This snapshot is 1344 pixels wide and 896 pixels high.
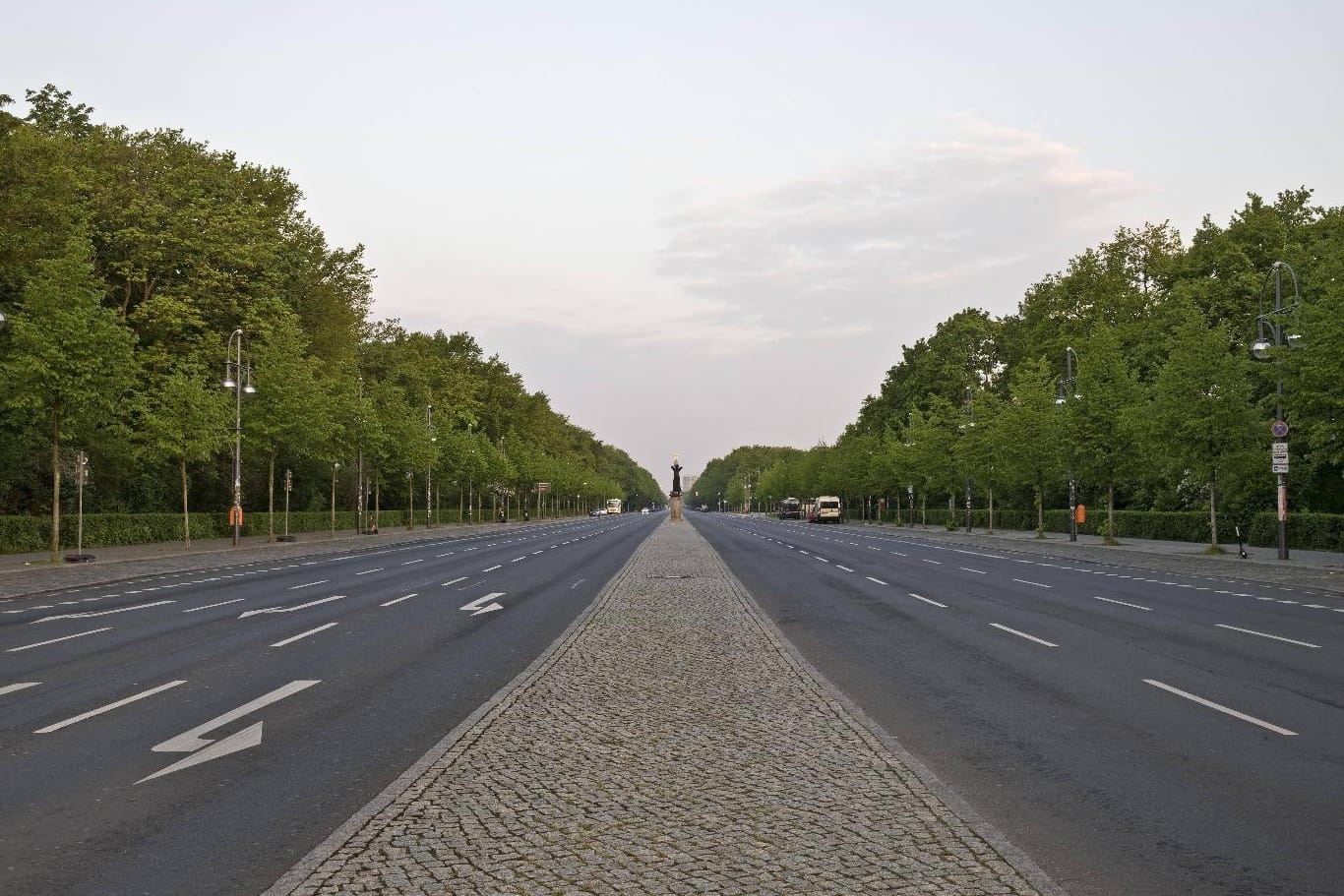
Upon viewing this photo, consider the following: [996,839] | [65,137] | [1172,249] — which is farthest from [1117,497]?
[996,839]

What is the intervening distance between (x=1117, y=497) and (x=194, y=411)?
162 feet

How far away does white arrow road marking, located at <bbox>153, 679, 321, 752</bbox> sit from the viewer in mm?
8031

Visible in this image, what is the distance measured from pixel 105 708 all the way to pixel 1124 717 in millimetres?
9078

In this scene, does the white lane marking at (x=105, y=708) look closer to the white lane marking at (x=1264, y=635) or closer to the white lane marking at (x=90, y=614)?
the white lane marking at (x=90, y=614)

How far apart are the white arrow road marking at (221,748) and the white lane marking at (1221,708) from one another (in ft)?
26.6

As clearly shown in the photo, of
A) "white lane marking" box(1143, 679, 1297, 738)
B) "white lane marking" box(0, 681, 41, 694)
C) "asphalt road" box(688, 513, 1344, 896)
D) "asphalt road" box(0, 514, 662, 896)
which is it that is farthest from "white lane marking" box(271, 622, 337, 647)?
"white lane marking" box(1143, 679, 1297, 738)

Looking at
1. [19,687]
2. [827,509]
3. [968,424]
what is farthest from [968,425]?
[19,687]

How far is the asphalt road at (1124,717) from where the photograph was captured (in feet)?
18.2

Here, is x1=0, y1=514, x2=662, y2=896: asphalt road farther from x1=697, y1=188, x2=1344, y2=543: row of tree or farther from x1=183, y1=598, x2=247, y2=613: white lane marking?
x1=697, y1=188, x2=1344, y2=543: row of tree

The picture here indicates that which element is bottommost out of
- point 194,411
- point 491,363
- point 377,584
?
point 377,584

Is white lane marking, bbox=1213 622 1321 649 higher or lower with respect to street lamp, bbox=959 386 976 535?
lower

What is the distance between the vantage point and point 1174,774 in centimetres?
715

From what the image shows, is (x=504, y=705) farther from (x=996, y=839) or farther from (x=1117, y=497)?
(x=1117, y=497)

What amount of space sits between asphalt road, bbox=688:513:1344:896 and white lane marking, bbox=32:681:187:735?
22.4 feet
